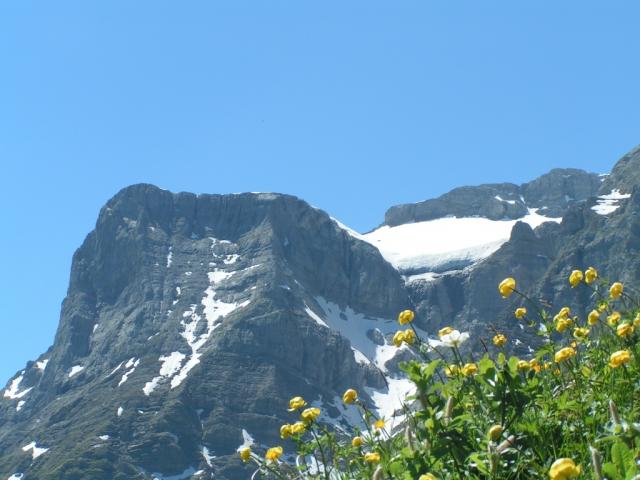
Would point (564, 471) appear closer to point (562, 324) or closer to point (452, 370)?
point (452, 370)

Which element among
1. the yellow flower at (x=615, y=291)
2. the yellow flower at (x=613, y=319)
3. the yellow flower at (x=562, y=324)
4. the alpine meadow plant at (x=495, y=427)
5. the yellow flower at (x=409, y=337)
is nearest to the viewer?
the alpine meadow plant at (x=495, y=427)

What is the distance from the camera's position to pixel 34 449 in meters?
186

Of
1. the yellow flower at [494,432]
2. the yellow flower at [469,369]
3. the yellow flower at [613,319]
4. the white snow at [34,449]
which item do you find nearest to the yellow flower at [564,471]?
the yellow flower at [494,432]

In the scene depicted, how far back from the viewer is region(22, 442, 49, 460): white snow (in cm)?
18140

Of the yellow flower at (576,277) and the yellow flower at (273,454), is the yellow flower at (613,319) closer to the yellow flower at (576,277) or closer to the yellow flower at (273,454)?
the yellow flower at (576,277)

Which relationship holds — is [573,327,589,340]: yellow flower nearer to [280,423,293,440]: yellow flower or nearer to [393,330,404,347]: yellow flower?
[393,330,404,347]: yellow flower

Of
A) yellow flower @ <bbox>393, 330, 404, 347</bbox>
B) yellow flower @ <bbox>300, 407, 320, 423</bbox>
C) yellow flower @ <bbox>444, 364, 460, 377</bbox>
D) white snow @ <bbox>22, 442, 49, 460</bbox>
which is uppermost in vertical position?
yellow flower @ <bbox>393, 330, 404, 347</bbox>

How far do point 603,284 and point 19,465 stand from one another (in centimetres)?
18354

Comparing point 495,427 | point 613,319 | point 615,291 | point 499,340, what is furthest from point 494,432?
point 615,291

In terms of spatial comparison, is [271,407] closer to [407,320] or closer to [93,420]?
[93,420]

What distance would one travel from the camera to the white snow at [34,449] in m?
181

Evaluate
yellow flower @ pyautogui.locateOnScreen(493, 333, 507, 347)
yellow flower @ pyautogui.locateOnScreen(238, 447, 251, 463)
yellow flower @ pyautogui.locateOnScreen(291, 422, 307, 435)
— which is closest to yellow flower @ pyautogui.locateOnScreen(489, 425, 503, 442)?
yellow flower @ pyautogui.locateOnScreen(291, 422, 307, 435)

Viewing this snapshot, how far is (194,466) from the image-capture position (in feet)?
567

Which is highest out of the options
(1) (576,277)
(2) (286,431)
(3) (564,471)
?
(1) (576,277)
